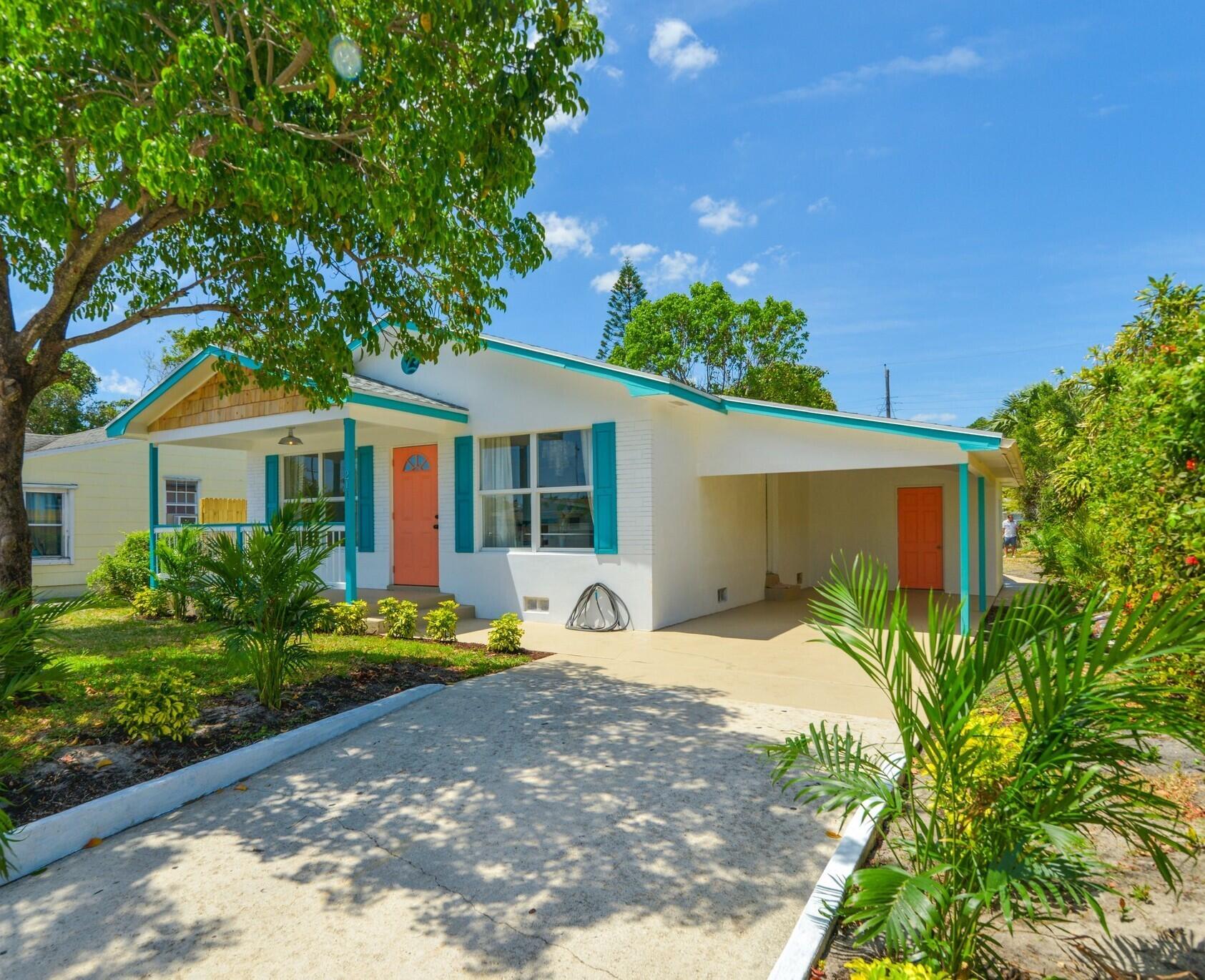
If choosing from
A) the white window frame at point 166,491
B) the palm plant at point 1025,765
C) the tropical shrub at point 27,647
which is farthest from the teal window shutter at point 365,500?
the palm plant at point 1025,765

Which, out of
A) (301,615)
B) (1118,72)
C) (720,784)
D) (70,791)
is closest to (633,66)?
(1118,72)

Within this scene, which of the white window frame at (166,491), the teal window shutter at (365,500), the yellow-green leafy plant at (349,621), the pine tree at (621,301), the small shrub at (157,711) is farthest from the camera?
the pine tree at (621,301)

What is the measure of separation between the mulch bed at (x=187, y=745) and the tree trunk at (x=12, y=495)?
5.91 ft

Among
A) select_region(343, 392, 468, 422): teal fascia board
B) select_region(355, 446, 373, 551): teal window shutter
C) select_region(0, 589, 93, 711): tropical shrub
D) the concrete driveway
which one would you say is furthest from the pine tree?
select_region(0, 589, 93, 711): tropical shrub

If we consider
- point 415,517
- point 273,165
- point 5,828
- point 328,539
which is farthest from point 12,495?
point 415,517

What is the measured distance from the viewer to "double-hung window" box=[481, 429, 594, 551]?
9992 millimetres

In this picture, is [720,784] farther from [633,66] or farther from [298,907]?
[633,66]

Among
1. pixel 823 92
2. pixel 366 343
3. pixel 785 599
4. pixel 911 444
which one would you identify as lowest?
pixel 785 599

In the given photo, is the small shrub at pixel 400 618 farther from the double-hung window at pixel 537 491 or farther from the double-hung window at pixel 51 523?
the double-hung window at pixel 51 523

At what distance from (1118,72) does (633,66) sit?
5835mm

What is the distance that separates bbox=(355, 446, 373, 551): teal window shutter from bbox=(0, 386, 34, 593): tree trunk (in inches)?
247

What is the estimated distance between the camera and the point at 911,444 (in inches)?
340

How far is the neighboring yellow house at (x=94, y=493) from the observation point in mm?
14242

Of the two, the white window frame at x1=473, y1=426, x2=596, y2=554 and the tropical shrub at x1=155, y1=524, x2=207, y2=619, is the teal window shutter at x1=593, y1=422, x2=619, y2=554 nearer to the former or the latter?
the white window frame at x1=473, y1=426, x2=596, y2=554
